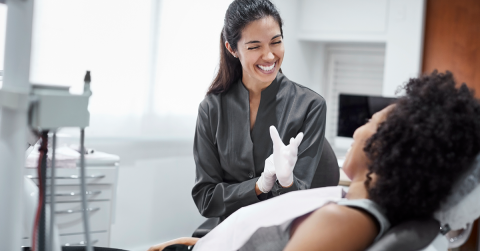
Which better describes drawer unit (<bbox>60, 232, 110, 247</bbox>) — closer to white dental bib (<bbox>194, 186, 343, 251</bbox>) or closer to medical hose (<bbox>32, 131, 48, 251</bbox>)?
white dental bib (<bbox>194, 186, 343, 251</bbox>)

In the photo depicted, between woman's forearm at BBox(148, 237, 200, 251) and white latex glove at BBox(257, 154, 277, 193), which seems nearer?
woman's forearm at BBox(148, 237, 200, 251)

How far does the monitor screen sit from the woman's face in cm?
161

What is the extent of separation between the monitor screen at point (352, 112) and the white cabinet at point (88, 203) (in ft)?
5.57

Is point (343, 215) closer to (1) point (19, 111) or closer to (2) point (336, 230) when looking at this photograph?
(2) point (336, 230)

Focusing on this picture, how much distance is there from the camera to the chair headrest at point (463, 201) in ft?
2.77

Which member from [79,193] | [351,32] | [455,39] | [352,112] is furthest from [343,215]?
[351,32]

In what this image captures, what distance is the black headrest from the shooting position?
2.68ft

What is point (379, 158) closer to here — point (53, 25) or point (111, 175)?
point (111, 175)

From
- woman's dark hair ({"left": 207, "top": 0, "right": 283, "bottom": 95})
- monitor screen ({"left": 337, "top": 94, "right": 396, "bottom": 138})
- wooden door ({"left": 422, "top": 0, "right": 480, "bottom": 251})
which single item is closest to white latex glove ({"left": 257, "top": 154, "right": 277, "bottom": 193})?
woman's dark hair ({"left": 207, "top": 0, "right": 283, "bottom": 95})

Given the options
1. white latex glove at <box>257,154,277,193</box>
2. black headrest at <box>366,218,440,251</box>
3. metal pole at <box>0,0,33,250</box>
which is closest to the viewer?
metal pole at <box>0,0,33,250</box>

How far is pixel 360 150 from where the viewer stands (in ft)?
3.31

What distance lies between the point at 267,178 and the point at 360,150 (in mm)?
561

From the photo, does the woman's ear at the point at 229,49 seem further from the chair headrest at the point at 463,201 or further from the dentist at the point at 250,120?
the chair headrest at the point at 463,201

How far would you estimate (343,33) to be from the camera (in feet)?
12.2
